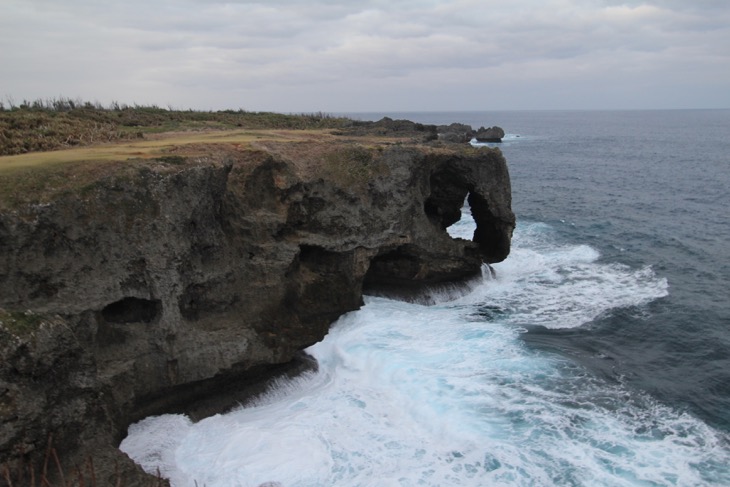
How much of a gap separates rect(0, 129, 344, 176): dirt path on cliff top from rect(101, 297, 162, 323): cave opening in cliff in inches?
194

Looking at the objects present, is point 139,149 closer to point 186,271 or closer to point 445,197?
point 186,271

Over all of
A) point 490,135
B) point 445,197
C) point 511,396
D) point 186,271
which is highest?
point 490,135

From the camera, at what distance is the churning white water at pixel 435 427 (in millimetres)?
15758

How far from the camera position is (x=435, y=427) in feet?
58.0

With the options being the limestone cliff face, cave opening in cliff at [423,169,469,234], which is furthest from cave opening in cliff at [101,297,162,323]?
cave opening in cliff at [423,169,469,234]

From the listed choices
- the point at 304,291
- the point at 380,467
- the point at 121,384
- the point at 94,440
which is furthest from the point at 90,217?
the point at 380,467

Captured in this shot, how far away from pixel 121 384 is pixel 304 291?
8190 millimetres

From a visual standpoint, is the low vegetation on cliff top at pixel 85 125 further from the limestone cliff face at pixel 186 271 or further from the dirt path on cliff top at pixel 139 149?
the limestone cliff face at pixel 186 271

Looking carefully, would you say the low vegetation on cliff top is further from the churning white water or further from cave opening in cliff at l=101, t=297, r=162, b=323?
the churning white water

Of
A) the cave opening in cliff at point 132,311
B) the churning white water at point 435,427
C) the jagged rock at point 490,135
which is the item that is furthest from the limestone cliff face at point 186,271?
the jagged rock at point 490,135

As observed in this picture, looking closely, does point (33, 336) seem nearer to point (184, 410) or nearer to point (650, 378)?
point (184, 410)

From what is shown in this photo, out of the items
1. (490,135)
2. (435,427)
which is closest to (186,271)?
(435,427)

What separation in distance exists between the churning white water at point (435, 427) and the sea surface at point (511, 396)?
0.17ft

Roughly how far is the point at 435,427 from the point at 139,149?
1529cm
